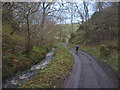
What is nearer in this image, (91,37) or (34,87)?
(34,87)

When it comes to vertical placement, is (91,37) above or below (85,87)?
above

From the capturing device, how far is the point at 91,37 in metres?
17.1

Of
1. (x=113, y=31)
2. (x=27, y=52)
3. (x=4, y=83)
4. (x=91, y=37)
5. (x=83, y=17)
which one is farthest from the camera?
(x=83, y=17)

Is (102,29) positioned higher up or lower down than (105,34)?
higher up

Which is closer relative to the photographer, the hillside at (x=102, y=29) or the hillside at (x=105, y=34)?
the hillside at (x=105, y=34)

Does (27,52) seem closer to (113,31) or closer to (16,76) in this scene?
(16,76)

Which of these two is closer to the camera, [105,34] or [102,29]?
[105,34]

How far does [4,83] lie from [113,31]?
13.9m

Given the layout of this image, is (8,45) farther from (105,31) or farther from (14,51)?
(105,31)

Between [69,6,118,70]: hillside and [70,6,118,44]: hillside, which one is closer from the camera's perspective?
[69,6,118,70]: hillside

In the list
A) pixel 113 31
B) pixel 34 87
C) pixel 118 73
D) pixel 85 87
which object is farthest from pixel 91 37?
pixel 34 87

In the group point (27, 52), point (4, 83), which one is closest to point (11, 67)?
point (4, 83)

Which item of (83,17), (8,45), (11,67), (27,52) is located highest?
(83,17)

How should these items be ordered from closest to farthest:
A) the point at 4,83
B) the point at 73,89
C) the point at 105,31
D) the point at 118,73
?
the point at 73,89
the point at 4,83
the point at 118,73
the point at 105,31
